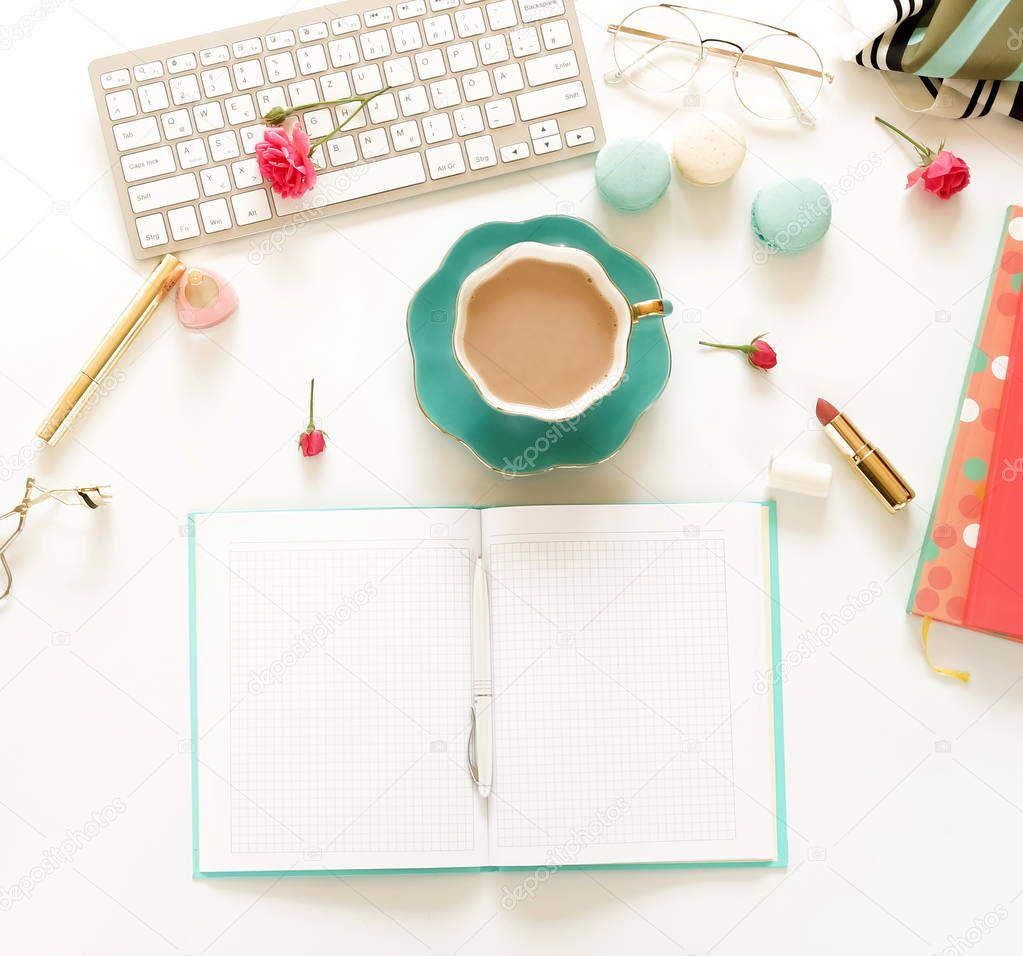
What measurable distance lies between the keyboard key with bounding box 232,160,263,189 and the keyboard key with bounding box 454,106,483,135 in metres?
0.22

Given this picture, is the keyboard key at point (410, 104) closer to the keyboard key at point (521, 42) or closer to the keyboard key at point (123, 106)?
the keyboard key at point (521, 42)

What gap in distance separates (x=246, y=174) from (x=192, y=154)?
0.06 meters

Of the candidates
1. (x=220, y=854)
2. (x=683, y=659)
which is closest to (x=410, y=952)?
(x=220, y=854)

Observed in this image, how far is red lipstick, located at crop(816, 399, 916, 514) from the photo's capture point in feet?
3.26

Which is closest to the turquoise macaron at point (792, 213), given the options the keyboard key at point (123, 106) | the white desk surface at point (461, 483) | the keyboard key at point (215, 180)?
the white desk surface at point (461, 483)

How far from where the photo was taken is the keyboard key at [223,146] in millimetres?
1004

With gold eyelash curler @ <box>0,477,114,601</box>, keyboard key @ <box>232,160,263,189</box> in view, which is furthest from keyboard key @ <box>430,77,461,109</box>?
gold eyelash curler @ <box>0,477,114,601</box>

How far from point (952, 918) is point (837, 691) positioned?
0.27 m

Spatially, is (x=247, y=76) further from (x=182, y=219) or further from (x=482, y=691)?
(x=482, y=691)

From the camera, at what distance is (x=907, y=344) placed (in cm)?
103

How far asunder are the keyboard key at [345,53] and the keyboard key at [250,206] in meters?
0.16

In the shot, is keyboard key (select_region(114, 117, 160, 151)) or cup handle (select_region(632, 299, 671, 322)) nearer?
cup handle (select_region(632, 299, 671, 322))

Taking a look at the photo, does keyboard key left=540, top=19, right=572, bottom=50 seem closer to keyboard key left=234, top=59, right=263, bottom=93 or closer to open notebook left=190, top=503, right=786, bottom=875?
keyboard key left=234, top=59, right=263, bottom=93

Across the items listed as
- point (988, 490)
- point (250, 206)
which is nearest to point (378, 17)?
point (250, 206)
